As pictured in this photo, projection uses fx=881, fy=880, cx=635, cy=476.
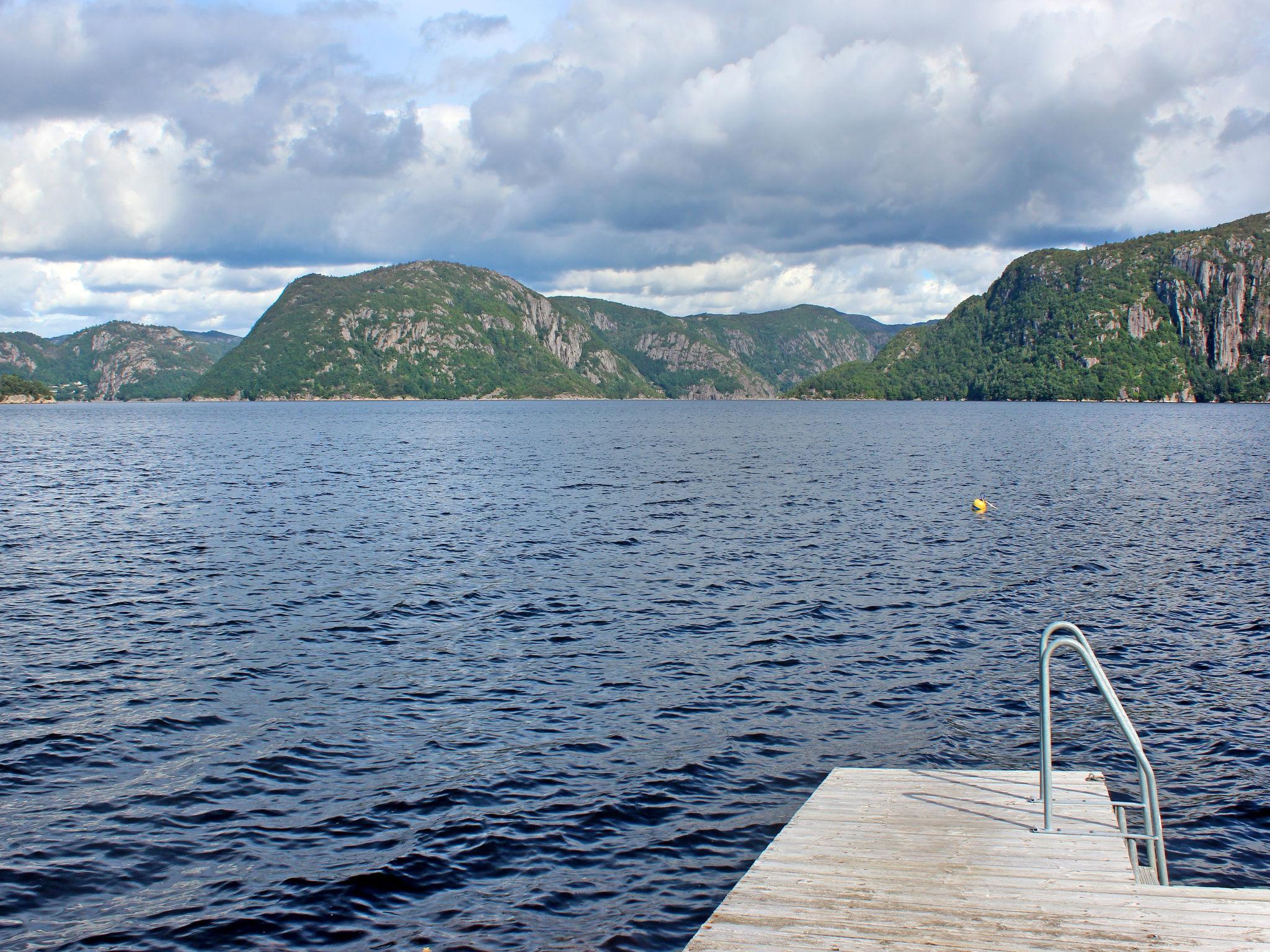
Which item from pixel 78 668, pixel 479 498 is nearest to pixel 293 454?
pixel 479 498

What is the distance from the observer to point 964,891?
10031 mm

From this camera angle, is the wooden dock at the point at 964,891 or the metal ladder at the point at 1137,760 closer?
the wooden dock at the point at 964,891

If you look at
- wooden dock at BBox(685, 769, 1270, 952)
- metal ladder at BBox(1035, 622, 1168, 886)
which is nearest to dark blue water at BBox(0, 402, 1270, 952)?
wooden dock at BBox(685, 769, 1270, 952)

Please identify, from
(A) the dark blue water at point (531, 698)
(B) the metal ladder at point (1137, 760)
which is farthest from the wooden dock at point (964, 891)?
(A) the dark blue water at point (531, 698)

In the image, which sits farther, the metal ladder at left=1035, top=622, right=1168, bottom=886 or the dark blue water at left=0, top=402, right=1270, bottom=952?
the dark blue water at left=0, top=402, right=1270, bottom=952

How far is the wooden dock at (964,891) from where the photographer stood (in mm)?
8938

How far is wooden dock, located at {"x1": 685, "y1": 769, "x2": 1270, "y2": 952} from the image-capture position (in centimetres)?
894

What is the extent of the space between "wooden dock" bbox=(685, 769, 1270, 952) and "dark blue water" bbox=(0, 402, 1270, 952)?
223 centimetres

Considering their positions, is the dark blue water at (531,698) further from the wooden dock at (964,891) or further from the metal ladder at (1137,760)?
the metal ladder at (1137,760)

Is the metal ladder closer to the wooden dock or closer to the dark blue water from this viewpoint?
the wooden dock

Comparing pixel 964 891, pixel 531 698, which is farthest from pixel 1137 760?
pixel 531 698

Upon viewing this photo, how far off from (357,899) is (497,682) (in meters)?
9.62

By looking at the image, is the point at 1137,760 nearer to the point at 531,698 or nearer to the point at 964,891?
the point at 964,891

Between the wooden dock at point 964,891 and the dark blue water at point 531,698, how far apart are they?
2.23m
